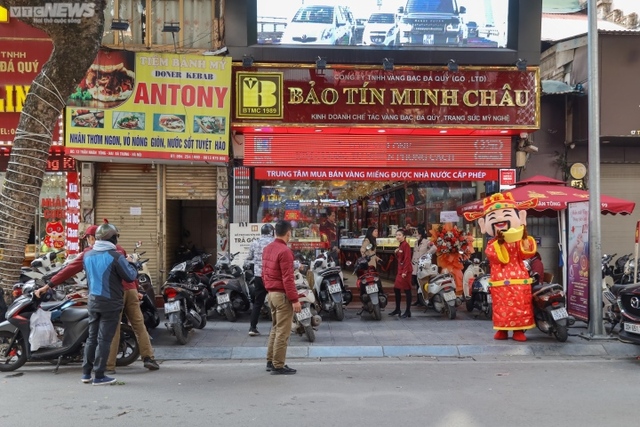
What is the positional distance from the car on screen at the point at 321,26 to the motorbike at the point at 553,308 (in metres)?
6.93

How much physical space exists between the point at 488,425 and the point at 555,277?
9730mm

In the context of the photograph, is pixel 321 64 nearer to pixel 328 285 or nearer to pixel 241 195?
pixel 241 195

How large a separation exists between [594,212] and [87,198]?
1015 centimetres

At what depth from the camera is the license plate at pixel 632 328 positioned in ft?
25.2

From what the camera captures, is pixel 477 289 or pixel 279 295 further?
pixel 477 289

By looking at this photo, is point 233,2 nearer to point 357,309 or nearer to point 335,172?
point 335,172

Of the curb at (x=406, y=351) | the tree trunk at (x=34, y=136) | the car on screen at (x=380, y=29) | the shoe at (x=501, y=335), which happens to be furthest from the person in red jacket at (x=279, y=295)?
the car on screen at (x=380, y=29)

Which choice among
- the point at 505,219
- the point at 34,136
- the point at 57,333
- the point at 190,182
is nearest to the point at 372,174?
the point at 190,182

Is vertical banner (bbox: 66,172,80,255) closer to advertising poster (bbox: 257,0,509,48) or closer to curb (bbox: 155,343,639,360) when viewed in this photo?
advertising poster (bbox: 257,0,509,48)

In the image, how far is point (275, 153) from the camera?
1284 centimetres

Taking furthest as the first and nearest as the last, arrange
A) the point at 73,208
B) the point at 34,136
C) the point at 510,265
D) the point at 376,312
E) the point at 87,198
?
1. the point at 73,208
2. the point at 87,198
3. the point at 376,312
4. the point at 510,265
5. the point at 34,136

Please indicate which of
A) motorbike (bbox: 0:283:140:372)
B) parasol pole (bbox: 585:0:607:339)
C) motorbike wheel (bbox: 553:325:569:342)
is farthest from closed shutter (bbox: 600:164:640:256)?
motorbike (bbox: 0:283:140:372)

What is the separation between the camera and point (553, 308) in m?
8.79

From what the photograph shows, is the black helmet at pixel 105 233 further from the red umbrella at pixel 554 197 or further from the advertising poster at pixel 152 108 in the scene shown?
the red umbrella at pixel 554 197
